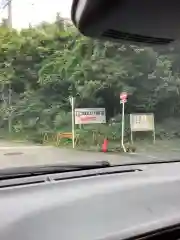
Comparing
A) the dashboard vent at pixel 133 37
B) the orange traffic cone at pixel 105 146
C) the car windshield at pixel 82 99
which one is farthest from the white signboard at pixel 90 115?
the dashboard vent at pixel 133 37

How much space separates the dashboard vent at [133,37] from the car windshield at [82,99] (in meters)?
1.35

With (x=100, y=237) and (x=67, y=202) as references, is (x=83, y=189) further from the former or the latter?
(x=100, y=237)

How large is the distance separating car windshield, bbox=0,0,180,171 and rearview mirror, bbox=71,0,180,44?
149 cm

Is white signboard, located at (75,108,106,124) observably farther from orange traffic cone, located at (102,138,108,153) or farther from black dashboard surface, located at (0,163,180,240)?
black dashboard surface, located at (0,163,180,240)

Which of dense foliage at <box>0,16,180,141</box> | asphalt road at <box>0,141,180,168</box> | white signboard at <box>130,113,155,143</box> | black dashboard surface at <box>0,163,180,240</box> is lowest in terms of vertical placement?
black dashboard surface at <box>0,163,180,240</box>

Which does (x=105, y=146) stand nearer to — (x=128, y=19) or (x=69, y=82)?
(x=69, y=82)

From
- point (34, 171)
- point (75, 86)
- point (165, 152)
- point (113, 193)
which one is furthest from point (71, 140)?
point (113, 193)

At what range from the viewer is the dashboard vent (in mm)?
1323

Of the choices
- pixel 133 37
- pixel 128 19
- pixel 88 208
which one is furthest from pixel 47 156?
pixel 128 19

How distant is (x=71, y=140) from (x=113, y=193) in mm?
1805

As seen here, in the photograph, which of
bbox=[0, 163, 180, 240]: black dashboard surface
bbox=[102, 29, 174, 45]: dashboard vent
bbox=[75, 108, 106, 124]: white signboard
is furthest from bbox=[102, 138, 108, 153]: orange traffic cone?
bbox=[102, 29, 174, 45]: dashboard vent

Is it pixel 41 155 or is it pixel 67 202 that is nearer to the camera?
pixel 67 202

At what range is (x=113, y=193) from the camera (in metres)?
1.62

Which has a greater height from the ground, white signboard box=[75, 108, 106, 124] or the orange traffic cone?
white signboard box=[75, 108, 106, 124]
